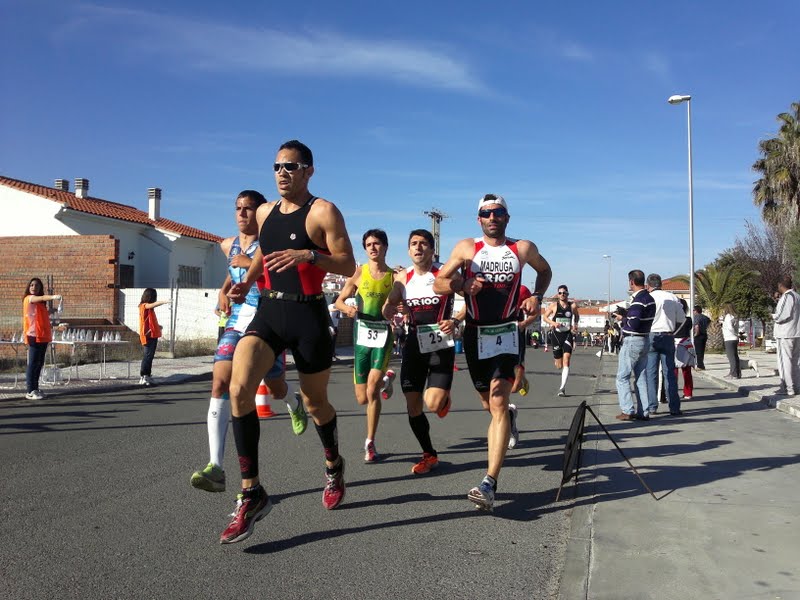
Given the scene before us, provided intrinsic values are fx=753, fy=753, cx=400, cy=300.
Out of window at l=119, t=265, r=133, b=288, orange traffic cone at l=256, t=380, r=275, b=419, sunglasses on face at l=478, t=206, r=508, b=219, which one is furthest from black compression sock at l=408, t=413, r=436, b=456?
window at l=119, t=265, r=133, b=288

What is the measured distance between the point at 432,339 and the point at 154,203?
3678 cm

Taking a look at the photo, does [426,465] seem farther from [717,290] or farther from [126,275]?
[717,290]

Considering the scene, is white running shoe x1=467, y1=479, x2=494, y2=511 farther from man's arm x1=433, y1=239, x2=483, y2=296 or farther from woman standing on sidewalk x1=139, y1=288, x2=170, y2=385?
woman standing on sidewalk x1=139, y1=288, x2=170, y2=385

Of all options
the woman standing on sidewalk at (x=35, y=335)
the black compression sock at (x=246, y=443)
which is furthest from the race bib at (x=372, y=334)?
the woman standing on sidewalk at (x=35, y=335)

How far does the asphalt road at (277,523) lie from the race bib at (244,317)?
119 cm

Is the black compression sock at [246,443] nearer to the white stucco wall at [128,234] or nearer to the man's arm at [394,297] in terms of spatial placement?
the man's arm at [394,297]

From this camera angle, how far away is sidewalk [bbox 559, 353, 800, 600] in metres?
3.60

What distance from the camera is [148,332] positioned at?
13750 mm

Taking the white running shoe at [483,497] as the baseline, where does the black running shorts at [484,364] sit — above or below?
above

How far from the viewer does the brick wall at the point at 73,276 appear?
25.1m

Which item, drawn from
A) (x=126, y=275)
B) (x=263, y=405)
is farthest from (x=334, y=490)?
(x=126, y=275)

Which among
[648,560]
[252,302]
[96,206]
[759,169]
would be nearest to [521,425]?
[252,302]

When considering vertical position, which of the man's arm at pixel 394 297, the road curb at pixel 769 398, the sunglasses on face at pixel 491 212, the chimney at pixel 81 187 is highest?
the chimney at pixel 81 187

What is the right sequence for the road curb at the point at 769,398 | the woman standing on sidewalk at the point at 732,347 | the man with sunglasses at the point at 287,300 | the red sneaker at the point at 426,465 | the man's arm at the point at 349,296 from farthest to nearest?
1. the woman standing on sidewalk at the point at 732,347
2. the road curb at the point at 769,398
3. the man's arm at the point at 349,296
4. the red sneaker at the point at 426,465
5. the man with sunglasses at the point at 287,300
